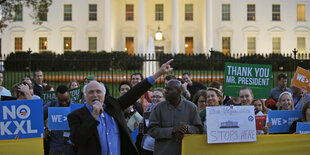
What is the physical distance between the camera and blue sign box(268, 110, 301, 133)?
6.12m

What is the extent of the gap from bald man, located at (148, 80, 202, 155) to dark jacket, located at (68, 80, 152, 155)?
0.61 meters

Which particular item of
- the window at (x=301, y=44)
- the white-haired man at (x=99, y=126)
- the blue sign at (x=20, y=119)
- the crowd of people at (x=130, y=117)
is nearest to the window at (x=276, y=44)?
the window at (x=301, y=44)

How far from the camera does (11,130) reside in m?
5.36

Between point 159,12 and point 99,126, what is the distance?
3381 centimetres

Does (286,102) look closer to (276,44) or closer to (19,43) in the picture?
(276,44)

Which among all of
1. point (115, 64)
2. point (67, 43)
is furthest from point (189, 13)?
point (115, 64)

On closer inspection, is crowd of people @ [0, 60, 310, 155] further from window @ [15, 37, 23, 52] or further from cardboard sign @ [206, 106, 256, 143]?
window @ [15, 37, 23, 52]

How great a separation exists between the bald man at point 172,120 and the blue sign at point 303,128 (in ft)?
6.05

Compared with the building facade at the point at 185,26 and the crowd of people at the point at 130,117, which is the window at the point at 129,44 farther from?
the crowd of people at the point at 130,117

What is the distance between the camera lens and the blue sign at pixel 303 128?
5.73m

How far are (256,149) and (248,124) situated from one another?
0.44 metres

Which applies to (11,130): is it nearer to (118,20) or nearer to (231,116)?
(231,116)

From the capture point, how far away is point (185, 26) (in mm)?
37219

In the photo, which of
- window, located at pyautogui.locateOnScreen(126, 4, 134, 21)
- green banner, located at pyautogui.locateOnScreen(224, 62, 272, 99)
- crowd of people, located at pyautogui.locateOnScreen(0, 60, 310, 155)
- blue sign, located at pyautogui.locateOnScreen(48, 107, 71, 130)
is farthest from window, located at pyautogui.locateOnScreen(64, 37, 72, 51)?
blue sign, located at pyautogui.locateOnScreen(48, 107, 71, 130)
